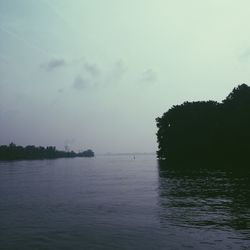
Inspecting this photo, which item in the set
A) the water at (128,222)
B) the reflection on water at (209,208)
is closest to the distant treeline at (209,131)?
the reflection on water at (209,208)

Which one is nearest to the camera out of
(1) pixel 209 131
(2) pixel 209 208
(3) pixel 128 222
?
(3) pixel 128 222

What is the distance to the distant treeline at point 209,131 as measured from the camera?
110 metres

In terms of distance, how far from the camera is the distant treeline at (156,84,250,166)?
110m

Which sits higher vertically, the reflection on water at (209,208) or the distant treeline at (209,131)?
the distant treeline at (209,131)

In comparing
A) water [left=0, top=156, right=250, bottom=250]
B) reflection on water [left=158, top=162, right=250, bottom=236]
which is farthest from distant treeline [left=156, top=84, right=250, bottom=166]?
water [left=0, top=156, right=250, bottom=250]

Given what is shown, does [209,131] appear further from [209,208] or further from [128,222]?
[128,222]

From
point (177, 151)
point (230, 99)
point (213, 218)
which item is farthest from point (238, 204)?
point (177, 151)

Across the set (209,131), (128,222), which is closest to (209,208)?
(128,222)

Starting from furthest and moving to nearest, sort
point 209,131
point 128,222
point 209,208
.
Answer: point 209,131 → point 209,208 → point 128,222

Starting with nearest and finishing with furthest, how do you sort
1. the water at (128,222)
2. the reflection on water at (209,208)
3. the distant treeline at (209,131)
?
the water at (128,222) < the reflection on water at (209,208) < the distant treeline at (209,131)

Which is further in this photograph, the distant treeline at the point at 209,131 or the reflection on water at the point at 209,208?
the distant treeline at the point at 209,131

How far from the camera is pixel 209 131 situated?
123125 mm

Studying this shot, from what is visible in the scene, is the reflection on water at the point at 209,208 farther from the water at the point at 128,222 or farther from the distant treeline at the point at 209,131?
the distant treeline at the point at 209,131

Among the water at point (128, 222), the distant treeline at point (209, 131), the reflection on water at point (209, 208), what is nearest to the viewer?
the water at point (128, 222)
